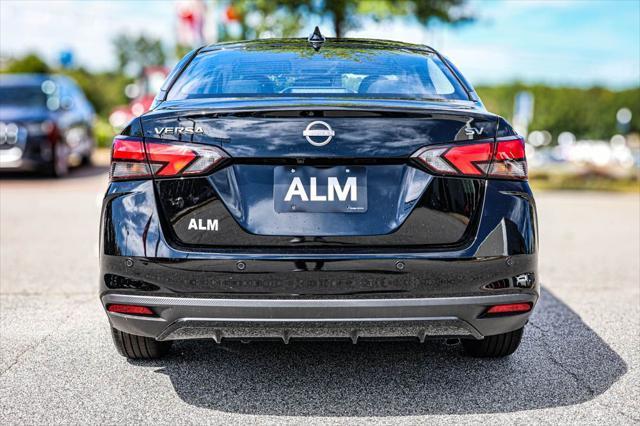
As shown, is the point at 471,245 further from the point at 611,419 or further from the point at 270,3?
the point at 270,3

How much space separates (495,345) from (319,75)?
1.62m

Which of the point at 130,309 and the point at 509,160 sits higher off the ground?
the point at 509,160

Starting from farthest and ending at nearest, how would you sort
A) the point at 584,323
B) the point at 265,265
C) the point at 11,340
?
the point at 584,323, the point at 11,340, the point at 265,265

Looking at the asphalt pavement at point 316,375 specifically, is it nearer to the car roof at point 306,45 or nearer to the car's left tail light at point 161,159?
the car's left tail light at point 161,159

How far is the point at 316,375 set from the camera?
3.79 m

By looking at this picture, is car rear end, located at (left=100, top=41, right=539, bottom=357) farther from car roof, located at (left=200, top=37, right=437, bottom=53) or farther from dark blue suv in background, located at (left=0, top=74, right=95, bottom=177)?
dark blue suv in background, located at (left=0, top=74, right=95, bottom=177)

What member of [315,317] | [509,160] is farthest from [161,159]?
[509,160]

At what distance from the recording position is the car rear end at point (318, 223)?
3070mm

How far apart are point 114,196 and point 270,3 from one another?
1190 centimetres

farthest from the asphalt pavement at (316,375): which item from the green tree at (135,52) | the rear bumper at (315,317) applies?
the green tree at (135,52)

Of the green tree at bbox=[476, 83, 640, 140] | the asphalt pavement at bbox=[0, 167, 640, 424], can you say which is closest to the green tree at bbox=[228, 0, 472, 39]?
the asphalt pavement at bbox=[0, 167, 640, 424]

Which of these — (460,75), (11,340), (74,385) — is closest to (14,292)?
(11,340)

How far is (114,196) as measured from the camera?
327cm

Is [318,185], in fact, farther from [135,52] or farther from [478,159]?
[135,52]
